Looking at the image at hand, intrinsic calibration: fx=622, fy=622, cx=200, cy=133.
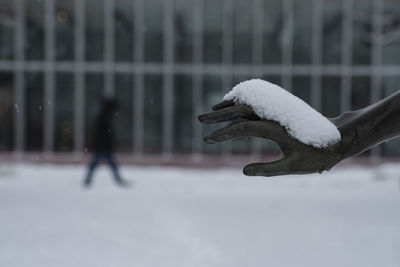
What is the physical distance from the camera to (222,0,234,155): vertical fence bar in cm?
1747

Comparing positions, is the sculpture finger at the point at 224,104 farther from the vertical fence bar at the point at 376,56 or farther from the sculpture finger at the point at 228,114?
the vertical fence bar at the point at 376,56

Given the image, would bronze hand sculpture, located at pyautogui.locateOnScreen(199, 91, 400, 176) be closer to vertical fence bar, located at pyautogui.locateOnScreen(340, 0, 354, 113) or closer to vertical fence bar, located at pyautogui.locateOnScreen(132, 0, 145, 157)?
vertical fence bar, located at pyautogui.locateOnScreen(340, 0, 354, 113)

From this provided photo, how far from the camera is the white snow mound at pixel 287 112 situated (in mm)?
3227

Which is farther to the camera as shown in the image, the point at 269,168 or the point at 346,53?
the point at 346,53

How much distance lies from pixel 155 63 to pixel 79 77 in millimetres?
2181

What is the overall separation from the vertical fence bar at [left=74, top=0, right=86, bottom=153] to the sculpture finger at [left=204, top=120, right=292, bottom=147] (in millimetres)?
14819

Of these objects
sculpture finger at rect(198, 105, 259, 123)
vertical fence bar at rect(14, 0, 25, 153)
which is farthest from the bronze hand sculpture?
vertical fence bar at rect(14, 0, 25, 153)

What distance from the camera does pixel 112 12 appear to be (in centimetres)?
1759

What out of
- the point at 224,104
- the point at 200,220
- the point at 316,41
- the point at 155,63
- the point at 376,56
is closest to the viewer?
the point at 224,104

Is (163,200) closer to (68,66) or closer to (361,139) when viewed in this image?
(68,66)

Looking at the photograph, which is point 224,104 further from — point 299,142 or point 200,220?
point 200,220

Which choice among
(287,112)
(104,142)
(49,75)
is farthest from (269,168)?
(49,75)

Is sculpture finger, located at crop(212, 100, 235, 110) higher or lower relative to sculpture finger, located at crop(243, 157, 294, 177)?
higher

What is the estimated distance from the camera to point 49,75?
17562mm
